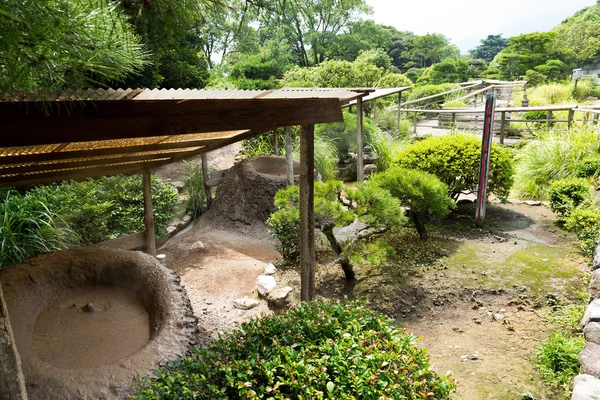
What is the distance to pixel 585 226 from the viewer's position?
536cm

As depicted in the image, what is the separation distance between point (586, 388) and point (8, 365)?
3.05 meters

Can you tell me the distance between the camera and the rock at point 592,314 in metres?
3.30

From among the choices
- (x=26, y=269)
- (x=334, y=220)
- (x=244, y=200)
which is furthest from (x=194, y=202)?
(x=26, y=269)

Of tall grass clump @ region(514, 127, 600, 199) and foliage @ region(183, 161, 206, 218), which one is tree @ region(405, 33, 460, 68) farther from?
foliage @ region(183, 161, 206, 218)

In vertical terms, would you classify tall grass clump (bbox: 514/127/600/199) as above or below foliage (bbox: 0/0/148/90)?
below

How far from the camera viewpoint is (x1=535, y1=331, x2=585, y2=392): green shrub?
296 cm

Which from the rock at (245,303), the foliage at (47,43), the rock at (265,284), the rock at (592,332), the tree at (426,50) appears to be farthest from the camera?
the tree at (426,50)

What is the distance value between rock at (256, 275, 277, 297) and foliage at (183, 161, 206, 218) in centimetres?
342

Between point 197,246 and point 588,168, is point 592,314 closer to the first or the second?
point 588,168

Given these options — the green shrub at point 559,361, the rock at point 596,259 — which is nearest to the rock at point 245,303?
the green shrub at point 559,361

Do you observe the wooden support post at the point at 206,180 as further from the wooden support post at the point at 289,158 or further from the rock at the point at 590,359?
the rock at the point at 590,359

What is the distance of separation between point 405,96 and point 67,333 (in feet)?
61.7

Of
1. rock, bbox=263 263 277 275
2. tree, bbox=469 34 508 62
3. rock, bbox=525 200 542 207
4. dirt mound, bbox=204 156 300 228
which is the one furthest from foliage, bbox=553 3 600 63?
rock, bbox=263 263 277 275

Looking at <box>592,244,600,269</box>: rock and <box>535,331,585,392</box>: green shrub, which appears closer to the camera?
<box>535,331,585,392</box>: green shrub
